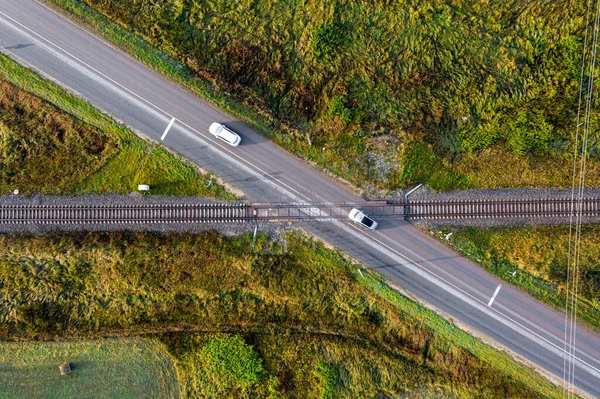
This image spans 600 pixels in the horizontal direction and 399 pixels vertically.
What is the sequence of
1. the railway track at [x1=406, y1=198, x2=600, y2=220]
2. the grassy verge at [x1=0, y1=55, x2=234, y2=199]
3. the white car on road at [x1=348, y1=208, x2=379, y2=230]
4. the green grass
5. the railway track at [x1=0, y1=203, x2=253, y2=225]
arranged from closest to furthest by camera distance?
the white car on road at [x1=348, y1=208, x2=379, y2=230] < the railway track at [x1=406, y1=198, x2=600, y2=220] < the railway track at [x1=0, y1=203, x2=253, y2=225] < the grassy verge at [x1=0, y1=55, x2=234, y2=199] < the green grass

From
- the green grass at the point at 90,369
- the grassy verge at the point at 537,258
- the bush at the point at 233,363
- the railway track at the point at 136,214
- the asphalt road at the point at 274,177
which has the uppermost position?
the grassy verge at the point at 537,258

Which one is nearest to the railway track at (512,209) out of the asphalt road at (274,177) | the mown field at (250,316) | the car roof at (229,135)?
the asphalt road at (274,177)

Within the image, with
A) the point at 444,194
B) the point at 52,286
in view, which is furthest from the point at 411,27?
the point at 52,286

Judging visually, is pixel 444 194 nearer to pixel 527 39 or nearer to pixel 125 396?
pixel 527 39

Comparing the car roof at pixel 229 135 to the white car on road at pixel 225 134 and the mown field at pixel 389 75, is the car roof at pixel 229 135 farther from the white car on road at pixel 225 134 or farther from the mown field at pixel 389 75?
the mown field at pixel 389 75

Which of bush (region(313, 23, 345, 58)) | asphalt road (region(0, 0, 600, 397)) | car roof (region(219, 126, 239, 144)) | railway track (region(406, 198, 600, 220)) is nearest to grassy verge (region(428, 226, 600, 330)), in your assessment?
asphalt road (region(0, 0, 600, 397))

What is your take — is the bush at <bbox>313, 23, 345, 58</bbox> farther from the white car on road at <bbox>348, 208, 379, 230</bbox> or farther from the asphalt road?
the white car on road at <bbox>348, 208, 379, 230</bbox>

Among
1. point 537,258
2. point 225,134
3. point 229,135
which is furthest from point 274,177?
point 537,258
